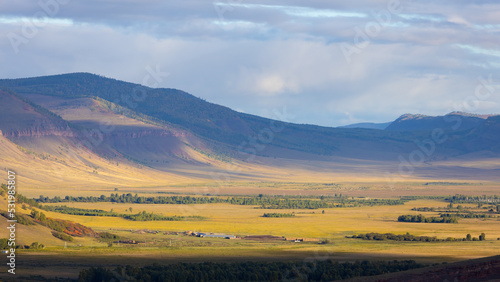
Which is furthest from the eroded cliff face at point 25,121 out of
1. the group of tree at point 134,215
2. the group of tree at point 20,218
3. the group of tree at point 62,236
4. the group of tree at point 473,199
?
the group of tree at point 62,236

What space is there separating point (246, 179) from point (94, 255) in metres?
134

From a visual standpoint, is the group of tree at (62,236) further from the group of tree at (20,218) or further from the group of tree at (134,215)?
the group of tree at (134,215)

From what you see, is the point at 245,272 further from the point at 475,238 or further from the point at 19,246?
the point at 475,238

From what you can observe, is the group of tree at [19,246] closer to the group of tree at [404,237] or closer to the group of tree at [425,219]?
the group of tree at [404,237]

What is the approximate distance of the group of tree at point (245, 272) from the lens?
38531mm

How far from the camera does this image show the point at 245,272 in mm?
40469

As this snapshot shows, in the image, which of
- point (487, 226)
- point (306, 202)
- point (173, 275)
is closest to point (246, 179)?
point (306, 202)

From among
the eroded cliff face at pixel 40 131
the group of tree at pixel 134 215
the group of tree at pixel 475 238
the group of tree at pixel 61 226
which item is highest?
the eroded cliff face at pixel 40 131

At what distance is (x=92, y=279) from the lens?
3806 centimetres

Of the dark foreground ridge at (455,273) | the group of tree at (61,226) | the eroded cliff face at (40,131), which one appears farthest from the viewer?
the eroded cliff face at (40,131)

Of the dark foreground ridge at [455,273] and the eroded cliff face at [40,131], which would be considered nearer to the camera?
the dark foreground ridge at [455,273]

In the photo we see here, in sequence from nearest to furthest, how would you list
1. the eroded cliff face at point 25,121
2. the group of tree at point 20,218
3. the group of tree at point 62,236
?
the group of tree at point 20,218 → the group of tree at point 62,236 → the eroded cliff face at point 25,121

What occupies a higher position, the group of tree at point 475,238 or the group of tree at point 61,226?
the group of tree at point 61,226

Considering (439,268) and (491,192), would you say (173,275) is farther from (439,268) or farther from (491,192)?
(491,192)
